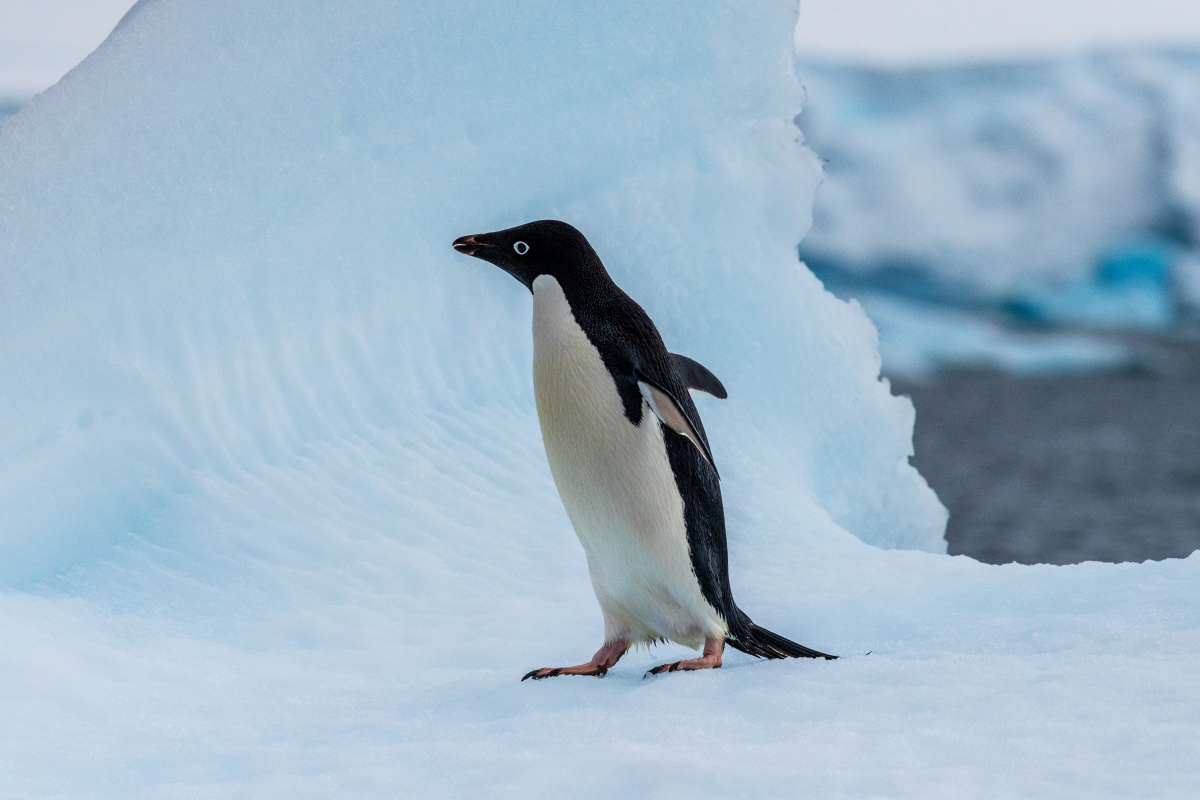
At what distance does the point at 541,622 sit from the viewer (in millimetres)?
2301

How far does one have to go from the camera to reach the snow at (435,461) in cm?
142

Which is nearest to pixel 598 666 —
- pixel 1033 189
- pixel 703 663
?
pixel 703 663

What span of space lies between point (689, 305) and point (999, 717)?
204 centimetres

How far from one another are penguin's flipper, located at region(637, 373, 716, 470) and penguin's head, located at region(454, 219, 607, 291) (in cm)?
23

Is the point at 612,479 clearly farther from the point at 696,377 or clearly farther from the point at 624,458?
the point at 696,377

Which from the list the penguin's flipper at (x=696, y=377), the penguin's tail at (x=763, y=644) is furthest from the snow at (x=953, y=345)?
the penguin's tail at (x=763, y=644)

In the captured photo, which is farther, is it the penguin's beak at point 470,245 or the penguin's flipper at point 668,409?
the penguin's beak at point 470,245

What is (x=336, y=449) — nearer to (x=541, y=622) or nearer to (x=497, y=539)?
(x=497, y=539)

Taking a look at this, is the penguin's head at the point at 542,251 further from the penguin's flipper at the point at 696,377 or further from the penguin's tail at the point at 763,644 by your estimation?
the penguin's tail at the point at 763,644

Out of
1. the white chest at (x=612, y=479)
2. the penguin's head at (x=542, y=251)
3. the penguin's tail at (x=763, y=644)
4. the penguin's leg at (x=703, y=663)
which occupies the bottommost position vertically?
the penguin's leg at (x=703, y=663)

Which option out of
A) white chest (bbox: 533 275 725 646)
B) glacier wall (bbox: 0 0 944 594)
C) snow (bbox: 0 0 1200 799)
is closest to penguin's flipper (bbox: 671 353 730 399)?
white chest (bbox: 533 275 725 646)

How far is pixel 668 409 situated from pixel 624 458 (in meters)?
0.12

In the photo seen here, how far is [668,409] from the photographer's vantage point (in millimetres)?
1627

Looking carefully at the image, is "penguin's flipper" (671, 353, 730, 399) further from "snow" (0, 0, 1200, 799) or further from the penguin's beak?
"snow" (0, 0, 1200, 799)
